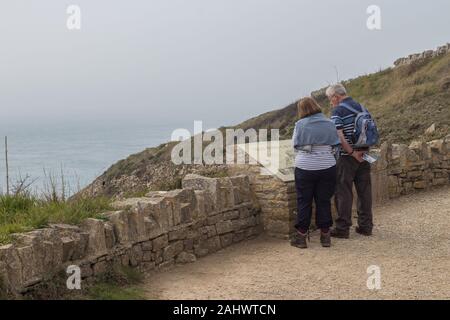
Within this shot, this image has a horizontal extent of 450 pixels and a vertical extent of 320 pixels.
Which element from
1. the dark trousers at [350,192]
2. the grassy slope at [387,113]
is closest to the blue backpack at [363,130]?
the dark trousers at [350,192]

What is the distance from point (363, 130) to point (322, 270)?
2005mm

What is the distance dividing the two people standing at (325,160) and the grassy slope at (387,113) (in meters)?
6.81

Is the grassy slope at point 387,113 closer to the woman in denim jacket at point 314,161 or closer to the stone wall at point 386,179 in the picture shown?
the stone wall at point 386,179

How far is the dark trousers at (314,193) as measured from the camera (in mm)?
6641

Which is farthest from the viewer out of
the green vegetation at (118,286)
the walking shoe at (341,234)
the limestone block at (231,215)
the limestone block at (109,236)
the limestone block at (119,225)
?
the walking shoe at (341,234)

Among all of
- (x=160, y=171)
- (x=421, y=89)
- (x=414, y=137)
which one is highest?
(x=421, y=89)

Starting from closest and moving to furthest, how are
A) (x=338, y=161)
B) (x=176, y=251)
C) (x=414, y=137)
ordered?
(x=176, y=251) → (x=338, y=161) → (x=414, y=137)

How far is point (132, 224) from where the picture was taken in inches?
228

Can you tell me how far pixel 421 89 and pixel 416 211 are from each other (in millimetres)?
13861

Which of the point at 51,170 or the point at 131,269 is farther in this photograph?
the point at 51,170

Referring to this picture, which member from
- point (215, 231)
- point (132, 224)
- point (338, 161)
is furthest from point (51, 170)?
point (338, 161)

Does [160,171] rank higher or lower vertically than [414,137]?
lower

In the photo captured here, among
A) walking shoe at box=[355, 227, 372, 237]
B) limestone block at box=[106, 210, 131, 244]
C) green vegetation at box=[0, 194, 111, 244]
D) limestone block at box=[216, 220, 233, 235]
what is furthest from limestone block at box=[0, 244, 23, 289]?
walking shoe at box=[355, 227, 372, 237]

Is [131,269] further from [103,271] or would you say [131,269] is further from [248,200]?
[248,200]
